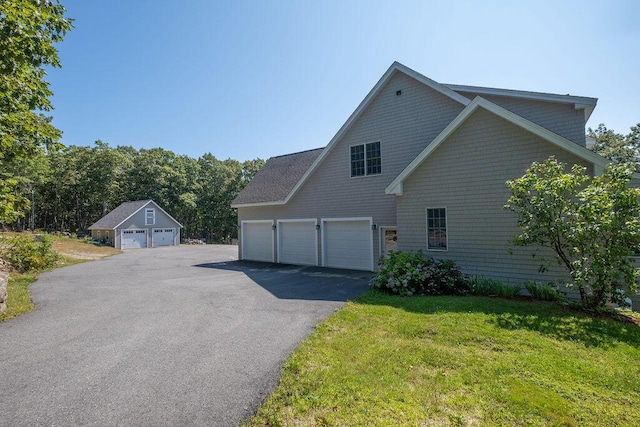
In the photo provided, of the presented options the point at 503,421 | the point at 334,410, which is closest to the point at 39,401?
the point at 334,410

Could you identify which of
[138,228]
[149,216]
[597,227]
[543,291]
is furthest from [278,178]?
[149,216]

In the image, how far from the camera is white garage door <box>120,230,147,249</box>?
32875mm

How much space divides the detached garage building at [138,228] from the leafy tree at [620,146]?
46999 mm

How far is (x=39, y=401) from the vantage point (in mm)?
3523

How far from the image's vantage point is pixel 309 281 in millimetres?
11000

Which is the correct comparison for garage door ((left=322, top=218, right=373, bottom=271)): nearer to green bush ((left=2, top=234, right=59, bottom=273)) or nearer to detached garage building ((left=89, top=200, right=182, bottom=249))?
green bush ((left=2, top=234, right=59, bottom=273))

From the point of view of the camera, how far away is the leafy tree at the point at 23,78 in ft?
23.1

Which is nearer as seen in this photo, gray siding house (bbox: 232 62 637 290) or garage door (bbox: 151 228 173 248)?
gray siding house (bbox: 232 62 637 290)

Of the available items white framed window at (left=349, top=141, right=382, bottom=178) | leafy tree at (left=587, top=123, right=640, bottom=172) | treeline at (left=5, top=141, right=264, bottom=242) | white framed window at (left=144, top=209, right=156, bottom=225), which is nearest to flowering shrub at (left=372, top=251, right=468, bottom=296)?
white framed window at (left=349, top=141, right=382, bottom=178)

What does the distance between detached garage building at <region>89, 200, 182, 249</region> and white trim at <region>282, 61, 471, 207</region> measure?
25.9 m

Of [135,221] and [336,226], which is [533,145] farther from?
[135,221]

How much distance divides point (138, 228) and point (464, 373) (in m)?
37.4

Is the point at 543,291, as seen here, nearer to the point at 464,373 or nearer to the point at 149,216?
the point at 464,373

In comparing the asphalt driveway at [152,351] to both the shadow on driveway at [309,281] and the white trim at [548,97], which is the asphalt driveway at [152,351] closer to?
the shadow on driveway at [309,281]
